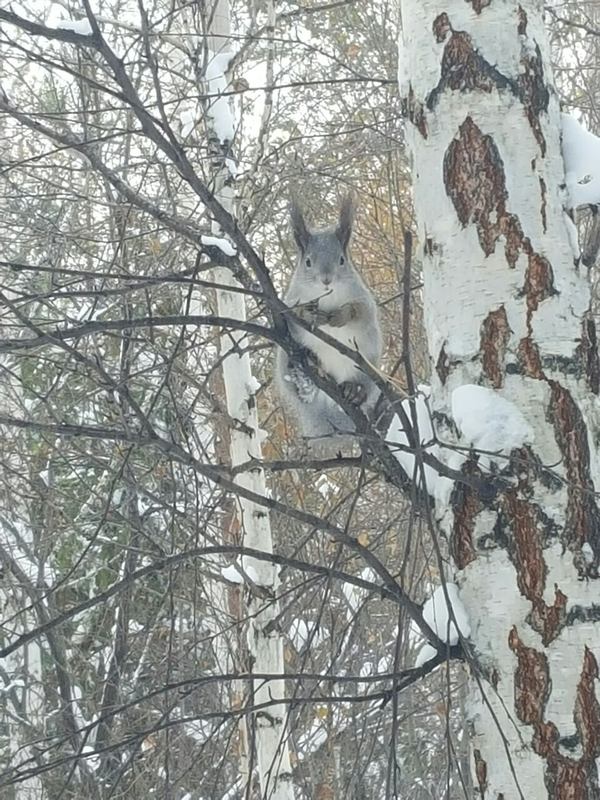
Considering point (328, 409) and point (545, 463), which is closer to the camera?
point (545, 463)

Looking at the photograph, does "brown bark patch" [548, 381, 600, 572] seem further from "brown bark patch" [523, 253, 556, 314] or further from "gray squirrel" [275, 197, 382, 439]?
"gray squirrel" [275, 197, 382, 439]

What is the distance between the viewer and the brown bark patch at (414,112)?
5.49ft

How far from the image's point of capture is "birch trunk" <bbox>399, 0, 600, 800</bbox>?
1.46 meters

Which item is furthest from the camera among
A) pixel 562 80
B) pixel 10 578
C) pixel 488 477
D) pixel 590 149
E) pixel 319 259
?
pixel 562 80

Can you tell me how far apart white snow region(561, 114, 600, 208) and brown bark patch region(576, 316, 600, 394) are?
0.20 m

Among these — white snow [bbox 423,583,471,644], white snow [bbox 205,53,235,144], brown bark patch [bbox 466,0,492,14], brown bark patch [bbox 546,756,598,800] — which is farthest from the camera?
white snow [bbox 205,53,235,144]

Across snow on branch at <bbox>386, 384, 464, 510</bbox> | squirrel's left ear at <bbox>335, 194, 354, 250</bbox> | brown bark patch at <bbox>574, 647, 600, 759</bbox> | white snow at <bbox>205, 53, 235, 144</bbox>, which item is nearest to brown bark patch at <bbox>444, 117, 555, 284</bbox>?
snow on branch at <bbox>386, 384, 464, 510</bbox>

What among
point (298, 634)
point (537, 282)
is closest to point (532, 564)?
point (537, 282)

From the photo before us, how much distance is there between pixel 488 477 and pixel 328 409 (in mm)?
1999

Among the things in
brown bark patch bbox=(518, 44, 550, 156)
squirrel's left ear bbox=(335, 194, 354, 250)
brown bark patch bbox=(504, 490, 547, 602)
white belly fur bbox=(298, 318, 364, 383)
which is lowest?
brown bark patch bbox=(504, 490, 547, 602)

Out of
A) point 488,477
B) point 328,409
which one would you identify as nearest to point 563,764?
point 488,477

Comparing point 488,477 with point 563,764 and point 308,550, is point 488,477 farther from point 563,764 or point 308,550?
point 308,550

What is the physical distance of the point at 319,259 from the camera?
10.2ft

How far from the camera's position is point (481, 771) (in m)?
1.51
